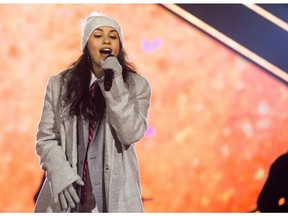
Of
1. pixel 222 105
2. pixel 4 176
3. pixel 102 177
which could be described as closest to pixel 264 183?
pixel 222 105

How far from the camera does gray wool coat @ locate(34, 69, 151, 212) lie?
1.91 m

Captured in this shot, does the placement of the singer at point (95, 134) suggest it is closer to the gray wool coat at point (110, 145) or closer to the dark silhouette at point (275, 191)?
the gray wool coat at point (110, 145)

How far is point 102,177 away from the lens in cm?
195

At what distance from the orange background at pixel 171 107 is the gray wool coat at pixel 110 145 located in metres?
0.74

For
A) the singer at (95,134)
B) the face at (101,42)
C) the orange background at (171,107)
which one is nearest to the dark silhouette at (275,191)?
the orange background at (171,107)

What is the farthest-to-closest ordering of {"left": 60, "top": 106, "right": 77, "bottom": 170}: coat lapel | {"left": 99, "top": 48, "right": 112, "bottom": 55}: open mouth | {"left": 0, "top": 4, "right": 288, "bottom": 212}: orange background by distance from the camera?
{"left": 0, "top": 4, "right": 288, "bottom": 212}: orange background < {"left": 99, "top": 48, "right": 112, "bottom": 55}: open mouth < {"left": 60, "top": 106, "right": 77, "bottom": 170}: coat lapel

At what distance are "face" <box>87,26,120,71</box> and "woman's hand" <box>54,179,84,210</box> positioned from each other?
54 centimetres

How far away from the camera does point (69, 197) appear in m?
1.88

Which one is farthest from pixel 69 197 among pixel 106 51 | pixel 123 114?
pixel 106 51

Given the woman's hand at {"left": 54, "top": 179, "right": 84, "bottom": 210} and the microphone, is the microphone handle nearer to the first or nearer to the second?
the microphone

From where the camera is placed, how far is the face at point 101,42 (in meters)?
2.12

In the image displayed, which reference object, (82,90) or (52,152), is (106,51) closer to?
(82,90)

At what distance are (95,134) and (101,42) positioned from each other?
397mm

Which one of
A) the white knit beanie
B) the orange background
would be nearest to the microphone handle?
the white knit beanie
